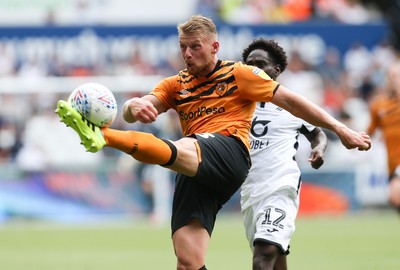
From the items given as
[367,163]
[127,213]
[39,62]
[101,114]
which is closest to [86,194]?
[127,213]

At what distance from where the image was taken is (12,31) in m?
21.4

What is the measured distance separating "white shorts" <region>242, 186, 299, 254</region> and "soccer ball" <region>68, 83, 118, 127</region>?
76.5 inches

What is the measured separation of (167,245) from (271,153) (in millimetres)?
6583

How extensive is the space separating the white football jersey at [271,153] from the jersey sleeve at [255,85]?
1119 millimetres

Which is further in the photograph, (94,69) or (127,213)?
(94,69)

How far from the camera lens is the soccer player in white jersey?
7.82 meters

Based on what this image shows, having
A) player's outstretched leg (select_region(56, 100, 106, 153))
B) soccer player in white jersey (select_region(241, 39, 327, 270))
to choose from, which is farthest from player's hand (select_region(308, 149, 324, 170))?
player's outstretched leg (select_region(56, 100, 106, 153))

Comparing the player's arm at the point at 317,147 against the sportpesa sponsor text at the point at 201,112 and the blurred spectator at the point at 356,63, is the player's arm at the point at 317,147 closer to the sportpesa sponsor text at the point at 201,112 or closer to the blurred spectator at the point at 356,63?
the sportpesa sponsor text at the point at 201,112

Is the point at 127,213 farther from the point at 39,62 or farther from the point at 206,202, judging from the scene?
the point at 206,202

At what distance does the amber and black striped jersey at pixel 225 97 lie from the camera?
278 inches

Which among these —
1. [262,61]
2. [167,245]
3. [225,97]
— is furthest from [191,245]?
[167,245]

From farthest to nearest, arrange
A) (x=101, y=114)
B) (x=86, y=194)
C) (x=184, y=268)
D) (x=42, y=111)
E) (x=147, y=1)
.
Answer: (x=147, y=1) < (x=42, y=111) < (x=86, y=194) < (x=184, y=268) < (x=101, y=114)

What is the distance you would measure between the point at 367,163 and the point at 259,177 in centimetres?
1199

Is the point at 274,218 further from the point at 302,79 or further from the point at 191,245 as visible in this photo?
the point at 302,79
